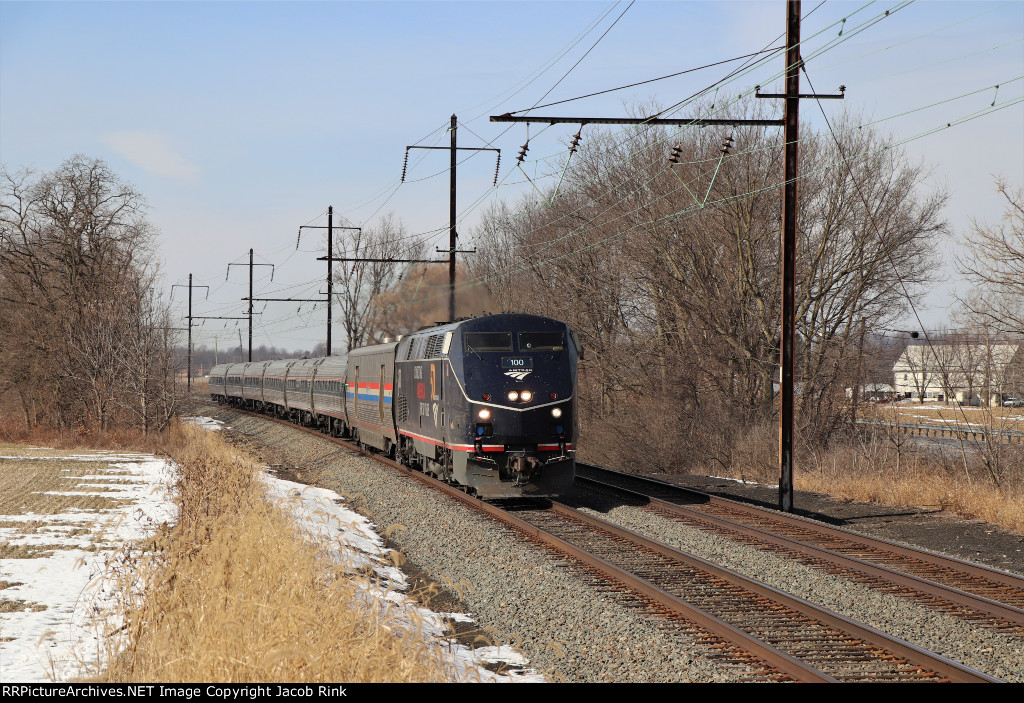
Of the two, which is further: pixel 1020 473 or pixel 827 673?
pixel 1020 473

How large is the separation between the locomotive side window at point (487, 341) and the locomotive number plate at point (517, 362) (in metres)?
0.22

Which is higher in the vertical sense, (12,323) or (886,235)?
(886,235)

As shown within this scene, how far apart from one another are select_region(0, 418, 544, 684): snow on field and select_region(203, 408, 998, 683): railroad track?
1.91 m

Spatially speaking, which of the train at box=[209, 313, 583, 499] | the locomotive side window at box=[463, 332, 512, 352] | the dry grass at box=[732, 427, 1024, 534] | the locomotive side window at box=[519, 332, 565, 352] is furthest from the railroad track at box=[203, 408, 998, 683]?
the dry grass at box=[732, 427, 1024, 534]

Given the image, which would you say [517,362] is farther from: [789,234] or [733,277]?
[733,277]

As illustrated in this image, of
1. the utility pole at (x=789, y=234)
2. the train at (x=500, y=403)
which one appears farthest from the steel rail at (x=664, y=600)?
the utility pole at (x=789, y=234)

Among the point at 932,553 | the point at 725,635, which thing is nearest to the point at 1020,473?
the point at 932,553

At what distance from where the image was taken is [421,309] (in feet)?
210

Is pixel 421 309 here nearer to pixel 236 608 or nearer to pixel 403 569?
pixel 403 569

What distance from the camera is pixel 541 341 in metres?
16.5

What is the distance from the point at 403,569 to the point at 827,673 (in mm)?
5834

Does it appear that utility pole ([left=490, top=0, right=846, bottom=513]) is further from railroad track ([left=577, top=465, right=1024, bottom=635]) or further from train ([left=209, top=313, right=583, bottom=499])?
train ([left=209, top=313, right=583, bottom=499])

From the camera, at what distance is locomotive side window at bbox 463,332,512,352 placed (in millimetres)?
16078

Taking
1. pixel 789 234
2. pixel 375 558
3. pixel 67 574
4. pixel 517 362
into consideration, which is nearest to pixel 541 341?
pixel 517 362
